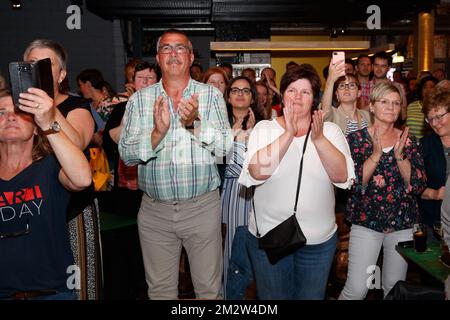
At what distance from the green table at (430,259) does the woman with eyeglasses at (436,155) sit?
285 mm

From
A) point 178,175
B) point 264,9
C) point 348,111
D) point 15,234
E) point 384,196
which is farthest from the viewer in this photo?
point 264,9

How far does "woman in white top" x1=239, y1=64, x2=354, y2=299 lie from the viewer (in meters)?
2.25

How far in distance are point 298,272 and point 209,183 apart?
656 millimetres

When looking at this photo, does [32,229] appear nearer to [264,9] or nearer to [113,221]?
[113,221]

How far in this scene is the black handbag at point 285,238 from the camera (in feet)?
7.34

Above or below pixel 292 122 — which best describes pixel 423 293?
below

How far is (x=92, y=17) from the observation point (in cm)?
1076

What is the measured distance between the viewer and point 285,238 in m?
2.24

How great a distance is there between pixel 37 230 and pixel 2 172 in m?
0.28

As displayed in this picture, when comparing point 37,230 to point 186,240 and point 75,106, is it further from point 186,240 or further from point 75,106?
point 186,240

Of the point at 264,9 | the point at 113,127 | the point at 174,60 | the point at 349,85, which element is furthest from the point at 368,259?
the point at 264,9

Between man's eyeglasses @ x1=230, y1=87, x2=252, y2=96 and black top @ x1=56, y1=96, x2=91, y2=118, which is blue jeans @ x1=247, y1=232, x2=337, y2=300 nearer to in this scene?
black top @ x1=56, y1=96, x2=91, y2=118

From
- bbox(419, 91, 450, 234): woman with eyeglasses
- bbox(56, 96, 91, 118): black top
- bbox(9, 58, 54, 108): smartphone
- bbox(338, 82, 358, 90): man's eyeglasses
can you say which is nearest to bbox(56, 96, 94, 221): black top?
bbox(56, 96, 91, 118): black top
